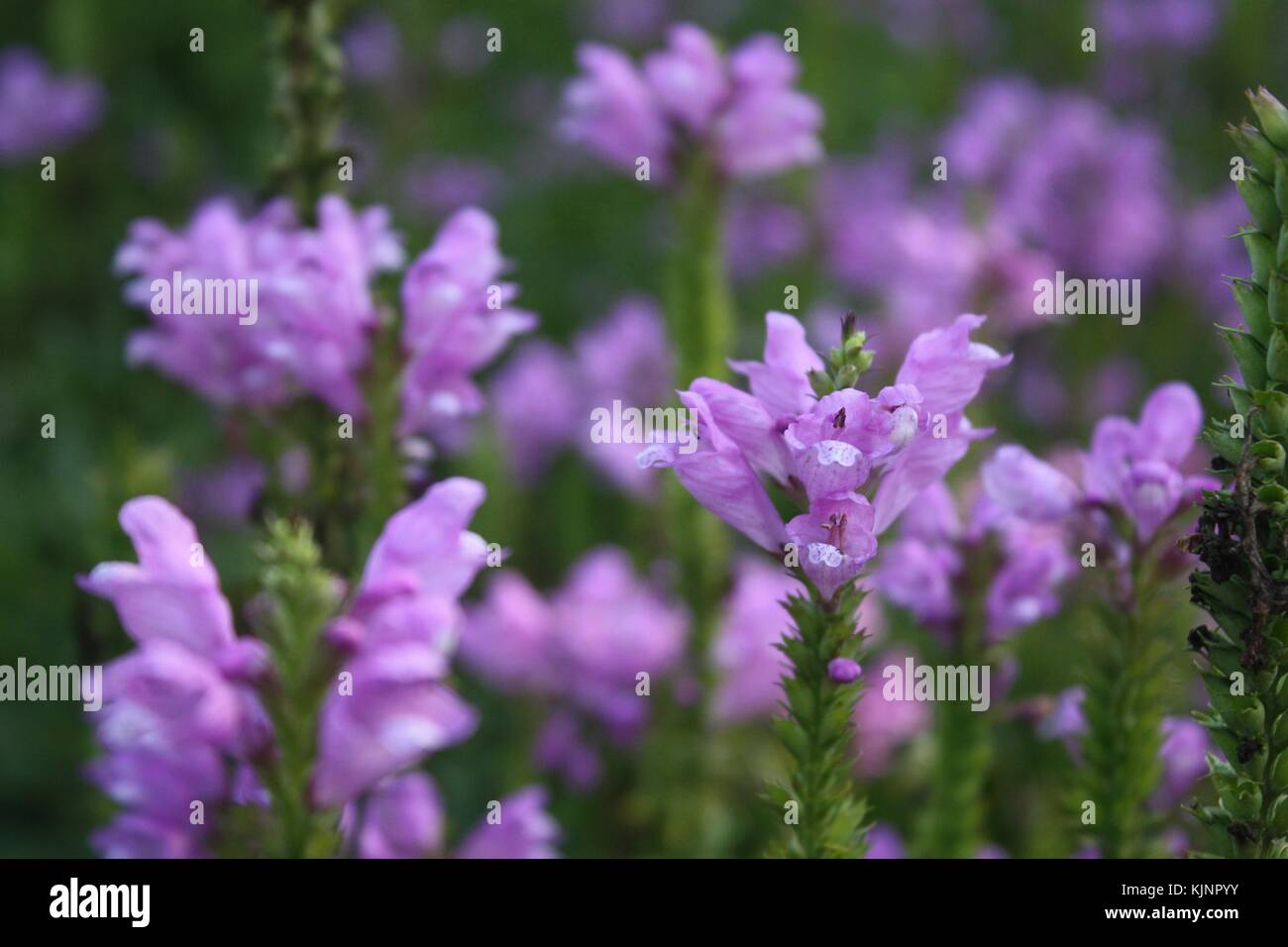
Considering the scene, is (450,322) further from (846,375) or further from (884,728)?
(884,728)

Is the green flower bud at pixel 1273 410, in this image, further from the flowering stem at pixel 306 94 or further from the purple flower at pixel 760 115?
the purple flower at pixel 760 115

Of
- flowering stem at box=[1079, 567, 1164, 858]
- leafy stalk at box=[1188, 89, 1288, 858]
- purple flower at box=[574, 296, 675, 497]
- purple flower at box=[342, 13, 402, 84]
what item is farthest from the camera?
purple flower at box=[342, 13, 402, 84]

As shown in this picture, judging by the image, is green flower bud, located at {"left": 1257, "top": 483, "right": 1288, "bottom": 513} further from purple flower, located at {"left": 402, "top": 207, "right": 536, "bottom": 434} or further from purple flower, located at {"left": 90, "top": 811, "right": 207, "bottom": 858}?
purple flower, located at {"left": 90, "top": 811, "right": 207, "bottom": 858}

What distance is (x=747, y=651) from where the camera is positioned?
4160mm

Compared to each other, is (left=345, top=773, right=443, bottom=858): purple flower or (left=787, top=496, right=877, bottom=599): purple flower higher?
(left=787, top=496, right=877, bottom=599): purple flower

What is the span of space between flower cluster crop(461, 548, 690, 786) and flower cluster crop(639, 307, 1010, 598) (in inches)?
70.7

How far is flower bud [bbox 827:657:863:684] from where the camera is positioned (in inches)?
83.4

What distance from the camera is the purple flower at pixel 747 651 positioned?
405 centimetres

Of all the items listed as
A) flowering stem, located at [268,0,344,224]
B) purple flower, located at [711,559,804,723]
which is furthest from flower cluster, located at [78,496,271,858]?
purple flower, located at [711,559,804,723]

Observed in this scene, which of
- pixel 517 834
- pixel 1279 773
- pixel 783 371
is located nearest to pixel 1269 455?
pixel 1279 773

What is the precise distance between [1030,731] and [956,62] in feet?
17.3
